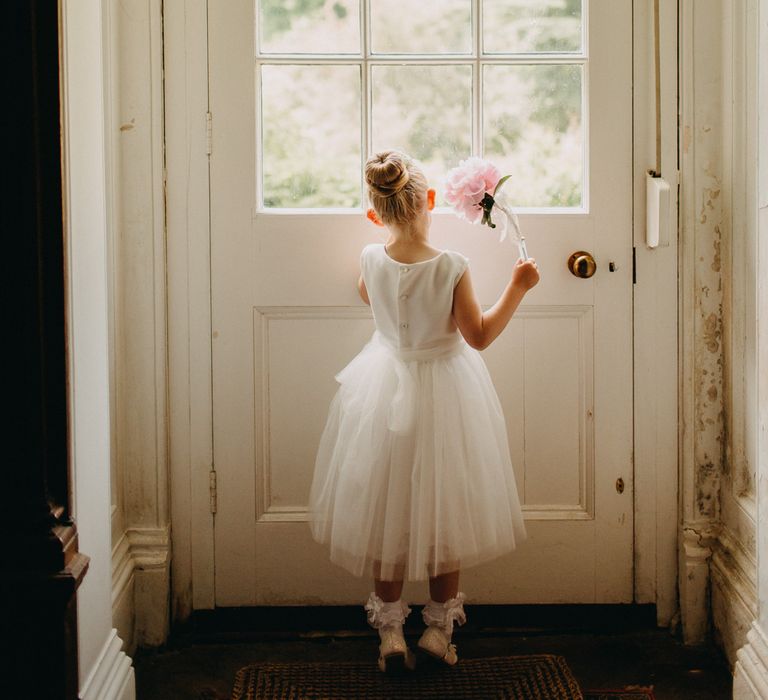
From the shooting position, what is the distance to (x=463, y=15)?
2221mm

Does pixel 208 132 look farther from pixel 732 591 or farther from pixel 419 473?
pixel 732 591

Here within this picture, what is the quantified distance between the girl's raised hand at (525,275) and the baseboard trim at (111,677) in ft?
3.98

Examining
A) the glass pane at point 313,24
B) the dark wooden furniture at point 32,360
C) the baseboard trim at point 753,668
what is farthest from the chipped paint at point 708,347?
the dark wooden furniture at point 32,360

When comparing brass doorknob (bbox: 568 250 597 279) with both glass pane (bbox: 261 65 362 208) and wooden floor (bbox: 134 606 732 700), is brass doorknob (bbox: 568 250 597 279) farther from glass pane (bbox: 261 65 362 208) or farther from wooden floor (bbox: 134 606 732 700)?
wooden floor (bbox: 134 606 732 700)

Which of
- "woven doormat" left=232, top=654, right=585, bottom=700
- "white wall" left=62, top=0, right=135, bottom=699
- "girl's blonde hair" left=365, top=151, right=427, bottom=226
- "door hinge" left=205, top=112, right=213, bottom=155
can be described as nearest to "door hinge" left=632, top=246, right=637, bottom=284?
"girl's blonde hair" left=365, top=151, right=427, bottom=226

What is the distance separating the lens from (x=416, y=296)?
6.53 ft

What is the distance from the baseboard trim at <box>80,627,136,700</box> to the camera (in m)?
1.67

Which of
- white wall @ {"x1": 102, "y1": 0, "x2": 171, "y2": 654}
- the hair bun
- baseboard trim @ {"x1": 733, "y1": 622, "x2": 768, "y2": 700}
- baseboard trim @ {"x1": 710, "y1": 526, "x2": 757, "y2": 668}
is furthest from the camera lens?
white wall @ {"x1": 102, "y1": 0, "x2": 171, "y2": 654}

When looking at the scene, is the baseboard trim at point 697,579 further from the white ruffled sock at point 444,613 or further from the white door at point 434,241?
the white ruffled sock at point 444,613

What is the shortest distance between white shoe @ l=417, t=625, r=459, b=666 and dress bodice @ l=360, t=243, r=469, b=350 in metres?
0.71

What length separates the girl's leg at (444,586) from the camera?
2082mm

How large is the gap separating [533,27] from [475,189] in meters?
0.56

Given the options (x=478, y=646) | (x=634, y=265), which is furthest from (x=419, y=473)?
(x=634, y=265)

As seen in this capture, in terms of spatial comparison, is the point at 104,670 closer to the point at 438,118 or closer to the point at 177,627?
the point at 177,627
